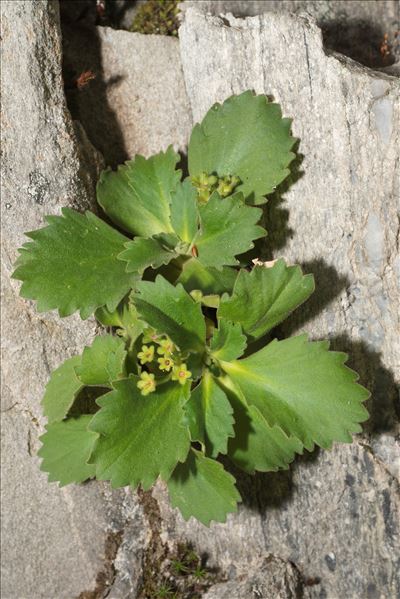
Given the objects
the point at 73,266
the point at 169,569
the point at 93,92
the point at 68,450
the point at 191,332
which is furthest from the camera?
the point at 93,92

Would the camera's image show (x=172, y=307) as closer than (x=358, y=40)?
Yes

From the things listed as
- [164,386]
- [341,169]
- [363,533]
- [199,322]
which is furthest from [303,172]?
[363,533]

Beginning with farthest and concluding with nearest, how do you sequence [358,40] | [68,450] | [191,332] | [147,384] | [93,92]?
[358,40]
[93,92]
[68,450]
[191,332]
[147,384]

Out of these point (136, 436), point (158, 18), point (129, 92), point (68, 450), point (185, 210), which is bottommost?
point (68, 450)

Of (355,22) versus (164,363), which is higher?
(355,22)

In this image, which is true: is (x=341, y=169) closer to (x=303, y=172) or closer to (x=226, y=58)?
(x=303, y=172)

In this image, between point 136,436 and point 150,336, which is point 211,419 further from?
point 150,336

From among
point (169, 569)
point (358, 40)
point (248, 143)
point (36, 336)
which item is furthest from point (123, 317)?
point (358, 40)
